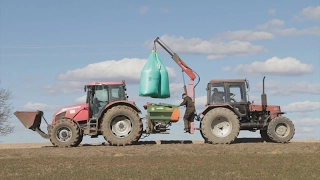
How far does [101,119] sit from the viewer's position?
23.3 m

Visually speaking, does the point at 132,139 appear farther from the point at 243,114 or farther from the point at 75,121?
the point at 243,114

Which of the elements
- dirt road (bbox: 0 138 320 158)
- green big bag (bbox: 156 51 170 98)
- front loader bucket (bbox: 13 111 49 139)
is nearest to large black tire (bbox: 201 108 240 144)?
dirt road (bbox: 0 138 320 158)

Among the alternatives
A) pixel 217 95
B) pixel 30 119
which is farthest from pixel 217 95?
pixel 30 119

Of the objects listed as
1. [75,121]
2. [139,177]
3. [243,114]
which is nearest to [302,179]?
[139,177]

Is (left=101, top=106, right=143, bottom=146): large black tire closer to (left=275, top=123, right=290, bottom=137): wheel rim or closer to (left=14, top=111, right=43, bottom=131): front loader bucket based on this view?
(left=14, top=111, right=43, bottom=131): front loader bucket

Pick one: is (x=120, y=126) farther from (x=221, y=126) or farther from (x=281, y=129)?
(x=281, y=129)

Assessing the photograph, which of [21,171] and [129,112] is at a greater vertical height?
[129,112]

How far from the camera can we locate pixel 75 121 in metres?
23.5

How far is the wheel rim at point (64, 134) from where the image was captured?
23281mm

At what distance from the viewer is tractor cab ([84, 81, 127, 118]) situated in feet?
77.5

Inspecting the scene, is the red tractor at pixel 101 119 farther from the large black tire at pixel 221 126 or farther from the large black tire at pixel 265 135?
the large black tire at pixel 265 135

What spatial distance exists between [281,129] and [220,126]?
2798mm

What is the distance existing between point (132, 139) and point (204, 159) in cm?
500

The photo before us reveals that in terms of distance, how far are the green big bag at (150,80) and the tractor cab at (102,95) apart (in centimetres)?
87
